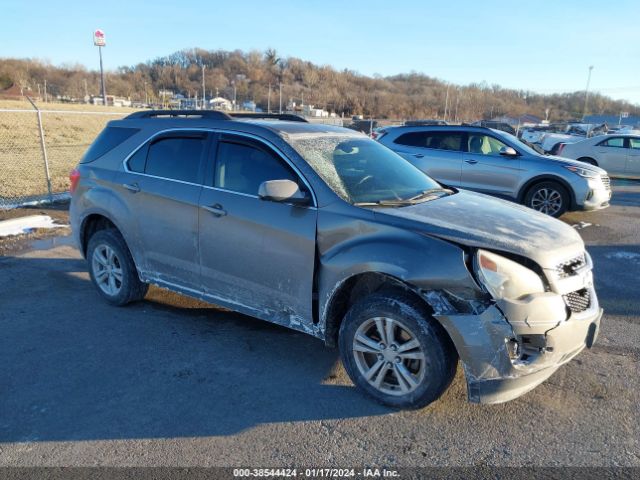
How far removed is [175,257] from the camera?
438 cm

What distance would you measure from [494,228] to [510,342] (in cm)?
79

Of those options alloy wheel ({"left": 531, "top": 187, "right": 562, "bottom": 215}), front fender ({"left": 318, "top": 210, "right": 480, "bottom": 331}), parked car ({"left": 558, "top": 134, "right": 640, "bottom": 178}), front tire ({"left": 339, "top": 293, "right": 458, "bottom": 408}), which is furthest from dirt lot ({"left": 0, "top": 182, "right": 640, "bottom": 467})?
parked car ({"left": 558, "top": 134, "right": 640, "bottom": 178})

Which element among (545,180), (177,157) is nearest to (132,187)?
(177,157)

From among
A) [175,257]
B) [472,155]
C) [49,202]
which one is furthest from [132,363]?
[472,155]

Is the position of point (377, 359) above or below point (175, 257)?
below

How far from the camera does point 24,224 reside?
309 inches

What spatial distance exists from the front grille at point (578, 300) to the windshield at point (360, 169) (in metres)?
1.29

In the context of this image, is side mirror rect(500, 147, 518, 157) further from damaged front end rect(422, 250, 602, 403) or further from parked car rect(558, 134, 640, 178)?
parked car rect(558, 134, 640, 178)

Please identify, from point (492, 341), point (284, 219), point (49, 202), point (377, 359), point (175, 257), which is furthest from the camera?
point (49, 202)

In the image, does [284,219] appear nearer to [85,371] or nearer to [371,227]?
[371,227]

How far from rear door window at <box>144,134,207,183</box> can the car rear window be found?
0.40 meters

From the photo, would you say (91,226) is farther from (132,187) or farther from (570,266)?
(570,266)

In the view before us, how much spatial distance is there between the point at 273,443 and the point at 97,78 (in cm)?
12818

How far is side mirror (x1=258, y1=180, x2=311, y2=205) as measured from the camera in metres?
3.47
